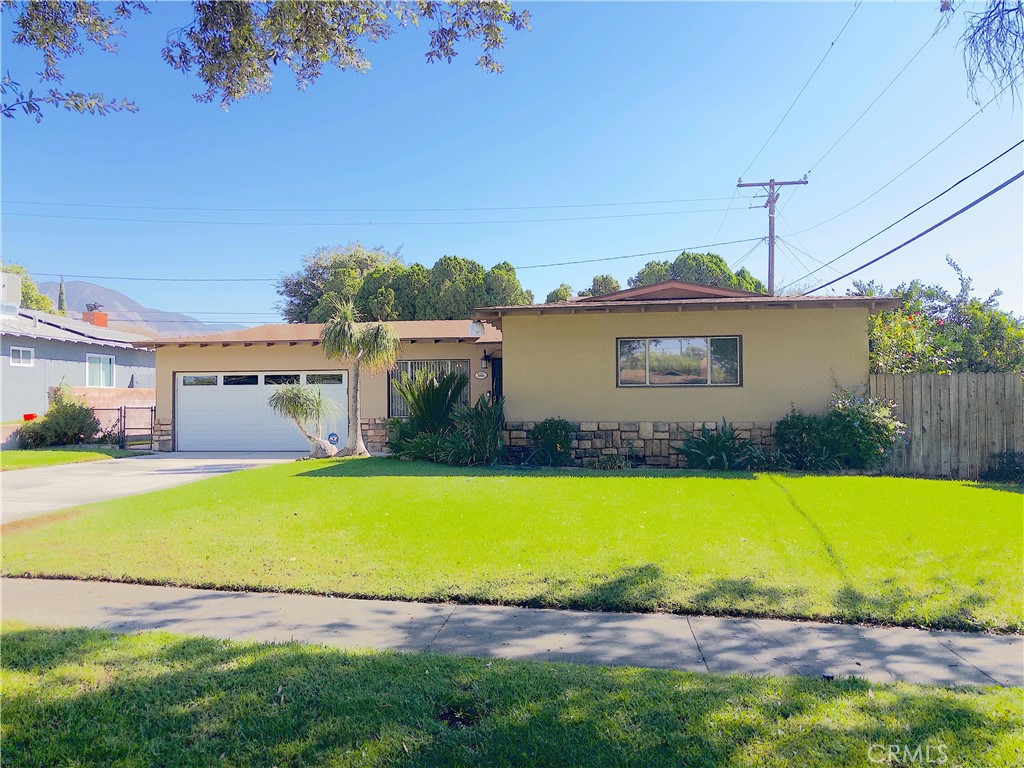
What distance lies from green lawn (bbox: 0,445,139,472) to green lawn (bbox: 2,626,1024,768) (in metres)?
13.6

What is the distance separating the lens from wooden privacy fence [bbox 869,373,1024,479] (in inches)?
441

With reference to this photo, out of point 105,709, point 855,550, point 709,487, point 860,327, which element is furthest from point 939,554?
point 860,327

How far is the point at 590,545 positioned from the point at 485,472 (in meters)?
5.55

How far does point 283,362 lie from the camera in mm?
17391

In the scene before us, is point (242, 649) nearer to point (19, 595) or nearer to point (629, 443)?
point (19, 595)

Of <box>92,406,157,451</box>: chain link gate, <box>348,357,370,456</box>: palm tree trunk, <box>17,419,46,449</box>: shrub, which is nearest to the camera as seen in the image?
<box>348,357,370,456</box>: palm tree trunk

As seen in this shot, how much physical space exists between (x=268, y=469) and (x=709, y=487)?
28.3ft

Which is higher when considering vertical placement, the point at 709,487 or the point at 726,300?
the point at 726,300

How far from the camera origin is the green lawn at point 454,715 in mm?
2650

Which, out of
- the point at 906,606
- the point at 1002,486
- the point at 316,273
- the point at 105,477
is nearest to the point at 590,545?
the point at 906,606

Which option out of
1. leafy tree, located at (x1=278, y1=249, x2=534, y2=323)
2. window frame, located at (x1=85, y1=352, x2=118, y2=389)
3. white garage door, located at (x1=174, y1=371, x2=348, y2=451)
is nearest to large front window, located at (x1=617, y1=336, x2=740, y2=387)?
white garage door, located at (x1=174, y1=371, x2=348, y2=451)

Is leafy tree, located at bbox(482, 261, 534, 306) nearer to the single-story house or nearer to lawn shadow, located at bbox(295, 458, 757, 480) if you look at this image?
the single-story house

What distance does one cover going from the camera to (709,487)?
9469 mm

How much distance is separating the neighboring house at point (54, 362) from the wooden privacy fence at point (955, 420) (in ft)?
70.2
